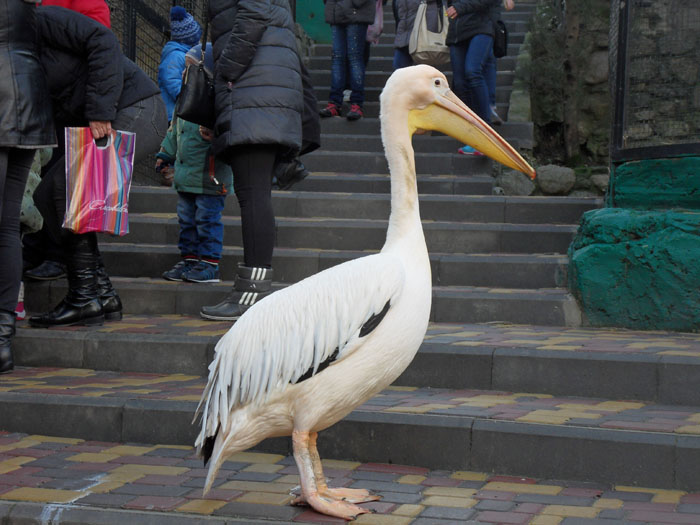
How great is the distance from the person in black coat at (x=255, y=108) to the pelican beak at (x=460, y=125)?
1856 millimetres

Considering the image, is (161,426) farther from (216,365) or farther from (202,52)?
(202,52)

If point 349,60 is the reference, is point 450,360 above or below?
below

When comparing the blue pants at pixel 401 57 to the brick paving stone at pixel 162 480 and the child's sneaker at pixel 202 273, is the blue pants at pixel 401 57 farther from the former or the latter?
the brick paving stone at pixel 162 480

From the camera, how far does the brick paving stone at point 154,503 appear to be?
370 centimetres

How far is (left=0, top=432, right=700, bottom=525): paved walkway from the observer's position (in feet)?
12.0

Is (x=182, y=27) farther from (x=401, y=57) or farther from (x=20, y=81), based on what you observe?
(x=20, y=81)

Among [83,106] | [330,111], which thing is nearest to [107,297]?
[83,106]

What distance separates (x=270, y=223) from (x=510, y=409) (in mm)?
1975

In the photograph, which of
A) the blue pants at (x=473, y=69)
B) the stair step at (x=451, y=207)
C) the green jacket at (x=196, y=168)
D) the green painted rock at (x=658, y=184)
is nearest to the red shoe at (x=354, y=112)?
the blue pants at (x=473, y=69)

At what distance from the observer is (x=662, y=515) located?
3643 millimetres

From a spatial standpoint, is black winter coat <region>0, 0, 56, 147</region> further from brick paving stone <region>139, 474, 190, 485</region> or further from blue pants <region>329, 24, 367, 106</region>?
blue pants <region>329, 24, 367, 106</region>

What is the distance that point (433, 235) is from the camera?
7.62m

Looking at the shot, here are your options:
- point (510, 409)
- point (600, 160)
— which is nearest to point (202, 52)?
point (510, 409)

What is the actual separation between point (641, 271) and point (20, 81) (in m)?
3.79
